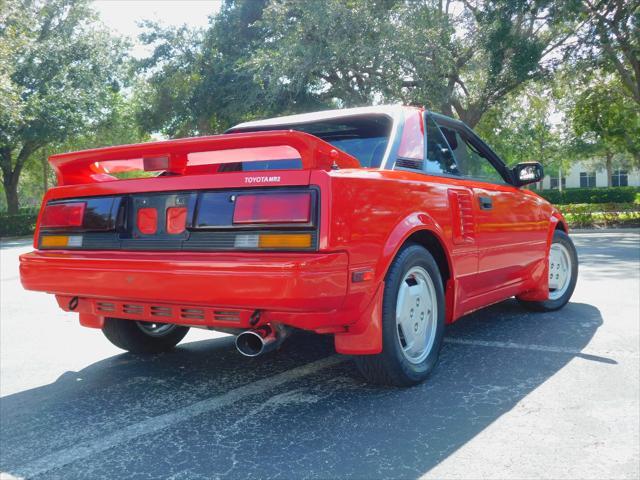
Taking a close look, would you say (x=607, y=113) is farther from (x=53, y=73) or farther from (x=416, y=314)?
(x=53, y=73)

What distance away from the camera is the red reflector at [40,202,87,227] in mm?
3445

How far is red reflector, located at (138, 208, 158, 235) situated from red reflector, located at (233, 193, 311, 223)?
52 centimetres

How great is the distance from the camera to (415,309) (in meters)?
3.48

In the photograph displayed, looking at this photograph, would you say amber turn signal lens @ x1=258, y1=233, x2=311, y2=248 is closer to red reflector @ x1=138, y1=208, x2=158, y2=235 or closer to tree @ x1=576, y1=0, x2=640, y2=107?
red reflector @ x1=138, y1=208, x2=158, y2=235

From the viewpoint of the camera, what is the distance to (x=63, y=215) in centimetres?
351

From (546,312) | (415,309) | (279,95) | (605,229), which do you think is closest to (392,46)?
(279,95)

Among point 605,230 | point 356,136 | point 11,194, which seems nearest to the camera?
point 356,136

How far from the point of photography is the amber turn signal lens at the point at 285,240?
109 inches

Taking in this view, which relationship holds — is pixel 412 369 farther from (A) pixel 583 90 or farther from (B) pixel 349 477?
(A) pixel 583 90

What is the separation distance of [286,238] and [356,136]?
1.30m

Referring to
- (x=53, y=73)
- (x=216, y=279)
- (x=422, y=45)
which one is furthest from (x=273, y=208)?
(x=53, y=73)

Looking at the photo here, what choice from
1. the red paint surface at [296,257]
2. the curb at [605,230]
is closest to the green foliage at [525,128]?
the curb at [605,230]

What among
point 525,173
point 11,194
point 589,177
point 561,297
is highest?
point 589,177

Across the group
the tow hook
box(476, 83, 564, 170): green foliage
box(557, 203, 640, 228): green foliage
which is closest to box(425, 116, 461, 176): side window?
the tow hook
